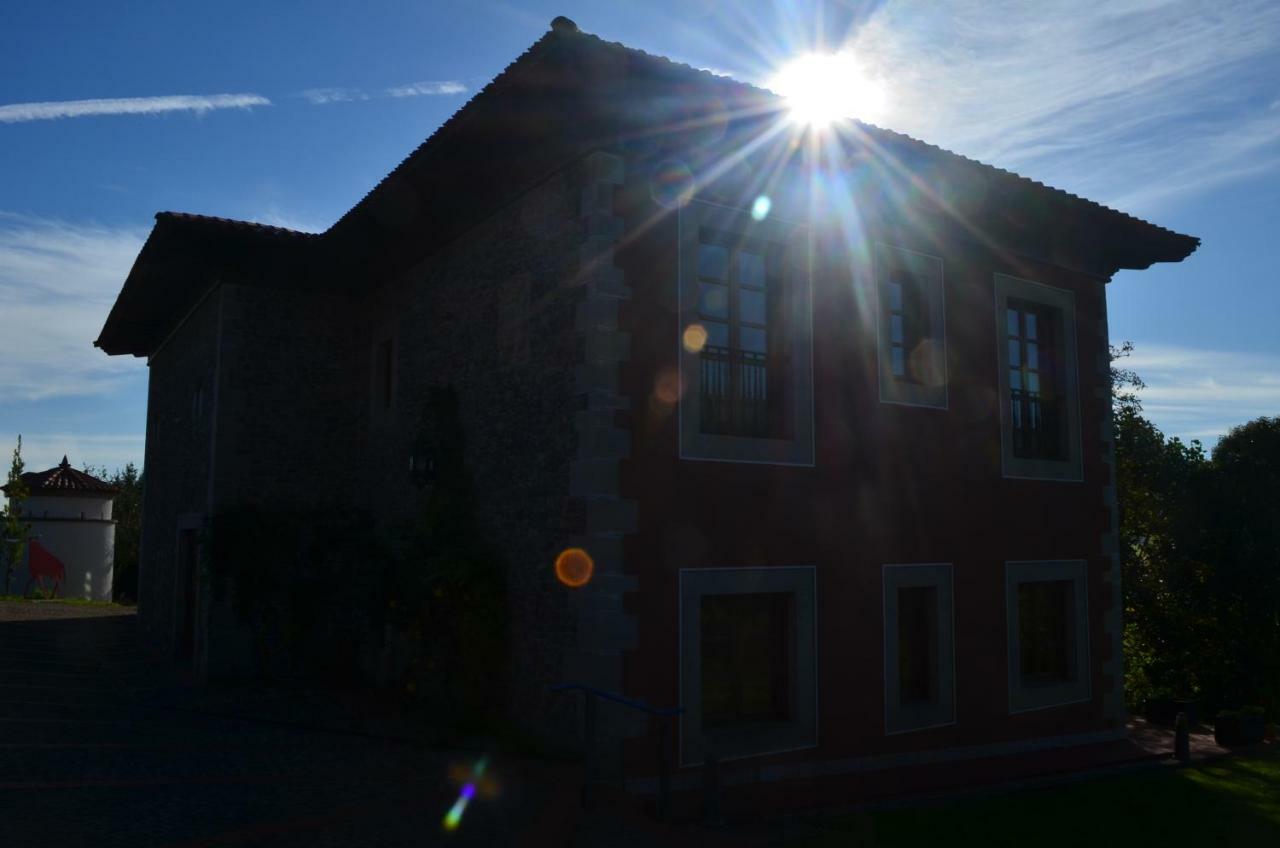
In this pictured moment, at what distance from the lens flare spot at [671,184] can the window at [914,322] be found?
7.99ft

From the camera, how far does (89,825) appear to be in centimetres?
630

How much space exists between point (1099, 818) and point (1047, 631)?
414cm

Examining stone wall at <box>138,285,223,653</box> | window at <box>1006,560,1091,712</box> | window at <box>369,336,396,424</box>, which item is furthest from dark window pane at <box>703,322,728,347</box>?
stone wall at <box>138,285,223,653</box>

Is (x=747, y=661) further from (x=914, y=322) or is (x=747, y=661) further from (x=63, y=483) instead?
(x=63, y=483)

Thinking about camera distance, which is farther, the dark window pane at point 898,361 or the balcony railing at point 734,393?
the dark window pane at point 898,361

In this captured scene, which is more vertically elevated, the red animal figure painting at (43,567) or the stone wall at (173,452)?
the stone wall at (173,452)

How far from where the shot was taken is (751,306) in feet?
30.8

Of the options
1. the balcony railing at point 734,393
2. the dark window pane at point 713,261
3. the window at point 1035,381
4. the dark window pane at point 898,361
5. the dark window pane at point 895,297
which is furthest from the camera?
the window at point 1035,381

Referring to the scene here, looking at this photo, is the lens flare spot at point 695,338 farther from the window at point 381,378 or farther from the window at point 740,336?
the window at point 381,378

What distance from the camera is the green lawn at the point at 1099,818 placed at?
7.04 metres

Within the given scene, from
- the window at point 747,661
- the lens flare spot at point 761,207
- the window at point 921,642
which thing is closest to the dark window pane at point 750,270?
the lens flare spot at point 761,207

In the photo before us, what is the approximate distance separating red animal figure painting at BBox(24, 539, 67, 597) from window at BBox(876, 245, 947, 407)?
29.4 metres

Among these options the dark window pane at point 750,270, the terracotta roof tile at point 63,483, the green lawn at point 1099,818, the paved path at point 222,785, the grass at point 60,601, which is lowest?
the grass at point 60,601

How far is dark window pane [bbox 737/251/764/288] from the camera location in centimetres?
934
